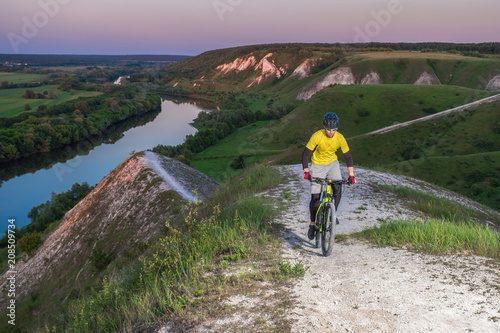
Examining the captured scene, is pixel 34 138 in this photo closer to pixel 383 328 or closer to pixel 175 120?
pixel 175 120

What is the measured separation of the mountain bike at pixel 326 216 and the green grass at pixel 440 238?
50.2 inches

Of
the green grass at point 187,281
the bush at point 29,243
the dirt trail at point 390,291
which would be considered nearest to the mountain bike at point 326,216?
the dirt trail at point 390,291

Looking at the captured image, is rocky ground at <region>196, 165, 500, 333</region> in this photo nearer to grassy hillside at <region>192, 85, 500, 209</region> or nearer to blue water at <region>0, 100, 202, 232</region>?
grassy hillside at <region>192, 85, 500, 209</region>

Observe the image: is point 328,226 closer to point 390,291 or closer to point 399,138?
point 390,291

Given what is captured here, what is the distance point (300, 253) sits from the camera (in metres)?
6.66

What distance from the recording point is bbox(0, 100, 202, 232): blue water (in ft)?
160

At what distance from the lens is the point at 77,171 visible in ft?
209

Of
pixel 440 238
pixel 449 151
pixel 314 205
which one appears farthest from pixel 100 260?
pixel 449 151

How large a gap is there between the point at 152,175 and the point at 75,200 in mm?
26343

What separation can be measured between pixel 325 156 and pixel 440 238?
288 cm

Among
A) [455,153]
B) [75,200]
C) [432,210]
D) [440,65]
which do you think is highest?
[440,65]

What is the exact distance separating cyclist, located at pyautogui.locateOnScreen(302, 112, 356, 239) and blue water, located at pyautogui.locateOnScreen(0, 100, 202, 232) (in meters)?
47.5

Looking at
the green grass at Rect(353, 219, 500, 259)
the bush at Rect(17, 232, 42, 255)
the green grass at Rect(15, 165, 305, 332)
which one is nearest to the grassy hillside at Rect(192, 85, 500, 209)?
the green grass at Rect(353, 219, 500, 259)

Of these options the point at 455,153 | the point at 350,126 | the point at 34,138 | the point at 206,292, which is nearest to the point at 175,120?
the point at 34,138
